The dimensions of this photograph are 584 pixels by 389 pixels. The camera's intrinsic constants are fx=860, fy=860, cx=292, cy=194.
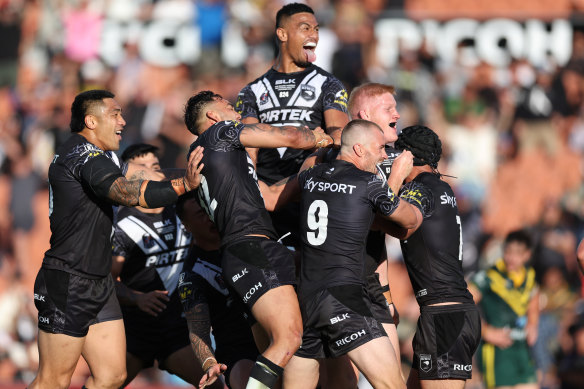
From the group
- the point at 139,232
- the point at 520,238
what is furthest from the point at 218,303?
the point at 520,238

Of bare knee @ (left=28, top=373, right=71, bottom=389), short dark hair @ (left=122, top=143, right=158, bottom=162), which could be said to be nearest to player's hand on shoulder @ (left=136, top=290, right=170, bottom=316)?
bare knee @ (left=28, top=373, right=71, bottom=389)

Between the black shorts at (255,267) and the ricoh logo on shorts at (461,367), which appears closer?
the black shorts at (255,267)

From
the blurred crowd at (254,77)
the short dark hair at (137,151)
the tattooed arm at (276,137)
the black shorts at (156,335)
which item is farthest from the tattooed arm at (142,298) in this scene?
the blurred crowd at (254,77)

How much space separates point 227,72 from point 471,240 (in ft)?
19.0

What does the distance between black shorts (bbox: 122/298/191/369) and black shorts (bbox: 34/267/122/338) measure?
1.40m

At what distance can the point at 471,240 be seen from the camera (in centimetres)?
1509

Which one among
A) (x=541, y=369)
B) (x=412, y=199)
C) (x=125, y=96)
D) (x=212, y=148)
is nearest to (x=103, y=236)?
(x=212, y=148)

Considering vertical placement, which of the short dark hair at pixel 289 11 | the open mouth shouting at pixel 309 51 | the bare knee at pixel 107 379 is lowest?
the bare knee at pixel 107 379

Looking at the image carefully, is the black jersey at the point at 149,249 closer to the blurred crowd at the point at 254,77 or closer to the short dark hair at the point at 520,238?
the short dark hair at the point at 520,238

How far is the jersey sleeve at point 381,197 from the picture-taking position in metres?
6.90

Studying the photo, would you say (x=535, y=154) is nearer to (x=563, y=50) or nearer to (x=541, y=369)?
(x=563, y=50)

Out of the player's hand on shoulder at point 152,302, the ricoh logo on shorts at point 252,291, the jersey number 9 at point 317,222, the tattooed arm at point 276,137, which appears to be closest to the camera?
the ricoh logo on shorts at point 252,291

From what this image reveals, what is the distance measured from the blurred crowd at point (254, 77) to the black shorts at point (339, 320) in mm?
7971

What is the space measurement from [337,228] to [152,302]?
2.51 meters
